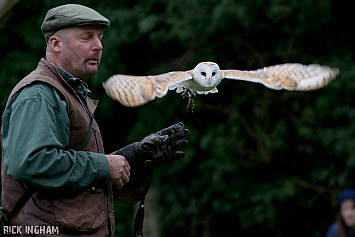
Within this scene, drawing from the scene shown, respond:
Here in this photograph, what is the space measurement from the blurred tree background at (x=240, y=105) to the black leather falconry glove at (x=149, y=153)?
11.4 ft

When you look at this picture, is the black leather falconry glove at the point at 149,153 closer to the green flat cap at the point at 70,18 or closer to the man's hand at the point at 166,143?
the man's hand at the point at 166,143

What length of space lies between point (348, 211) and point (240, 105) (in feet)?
7.82

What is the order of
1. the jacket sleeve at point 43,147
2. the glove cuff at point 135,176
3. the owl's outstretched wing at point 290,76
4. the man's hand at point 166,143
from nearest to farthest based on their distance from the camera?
the jacket sleeve at point 43,147, the man's hand at point 166,143, the glove cuff at point 135,176, the owl's outstretched wing at point 290,76

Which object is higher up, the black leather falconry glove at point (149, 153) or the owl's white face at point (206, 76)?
the owl's white face at point (206, 76)

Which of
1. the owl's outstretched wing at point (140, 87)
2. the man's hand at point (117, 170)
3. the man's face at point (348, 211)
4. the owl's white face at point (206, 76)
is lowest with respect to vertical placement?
the man's face at point (348, 211)

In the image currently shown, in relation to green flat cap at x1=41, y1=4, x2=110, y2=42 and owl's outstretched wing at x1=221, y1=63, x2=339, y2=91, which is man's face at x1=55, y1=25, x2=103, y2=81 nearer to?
green flat cap at x1=41, y1=4, x2=110, y2=42

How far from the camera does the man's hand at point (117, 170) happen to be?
2428mm

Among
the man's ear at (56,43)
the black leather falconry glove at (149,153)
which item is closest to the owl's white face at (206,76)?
the black leather falconry glove at (149,153)

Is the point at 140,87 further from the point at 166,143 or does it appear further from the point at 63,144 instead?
the point at 63,144

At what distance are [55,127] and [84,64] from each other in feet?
1.15

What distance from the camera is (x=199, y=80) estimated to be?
3.17 m

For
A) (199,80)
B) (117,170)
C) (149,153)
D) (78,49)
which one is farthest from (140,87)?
(117,170)

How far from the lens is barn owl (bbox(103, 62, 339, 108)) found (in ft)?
9.77

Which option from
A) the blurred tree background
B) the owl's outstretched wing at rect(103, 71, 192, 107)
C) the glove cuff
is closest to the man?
the glove cuff
